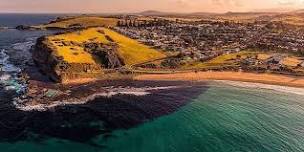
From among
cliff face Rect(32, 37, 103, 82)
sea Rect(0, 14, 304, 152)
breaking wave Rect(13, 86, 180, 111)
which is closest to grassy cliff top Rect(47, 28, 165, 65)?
cliff face Rect(32, 37, 103, 82)

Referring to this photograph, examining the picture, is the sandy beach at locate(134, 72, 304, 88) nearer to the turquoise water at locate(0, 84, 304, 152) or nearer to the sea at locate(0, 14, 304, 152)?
the sea at locate(0, 14, 304, 152)

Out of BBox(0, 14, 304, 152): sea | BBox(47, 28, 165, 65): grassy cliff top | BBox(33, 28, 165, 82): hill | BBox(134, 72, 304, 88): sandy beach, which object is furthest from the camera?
BBox(47, 28, 165, 65): grassy cliff top

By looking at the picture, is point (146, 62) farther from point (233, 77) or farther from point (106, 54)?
point (233, 77)

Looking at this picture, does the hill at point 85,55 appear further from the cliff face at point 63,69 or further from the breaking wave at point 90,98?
the breaking wave at point 90,98

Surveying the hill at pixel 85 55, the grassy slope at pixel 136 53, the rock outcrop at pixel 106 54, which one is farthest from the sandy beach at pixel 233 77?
the grassy slope at pixel 136 53

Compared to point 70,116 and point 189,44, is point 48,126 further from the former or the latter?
point 189,44
